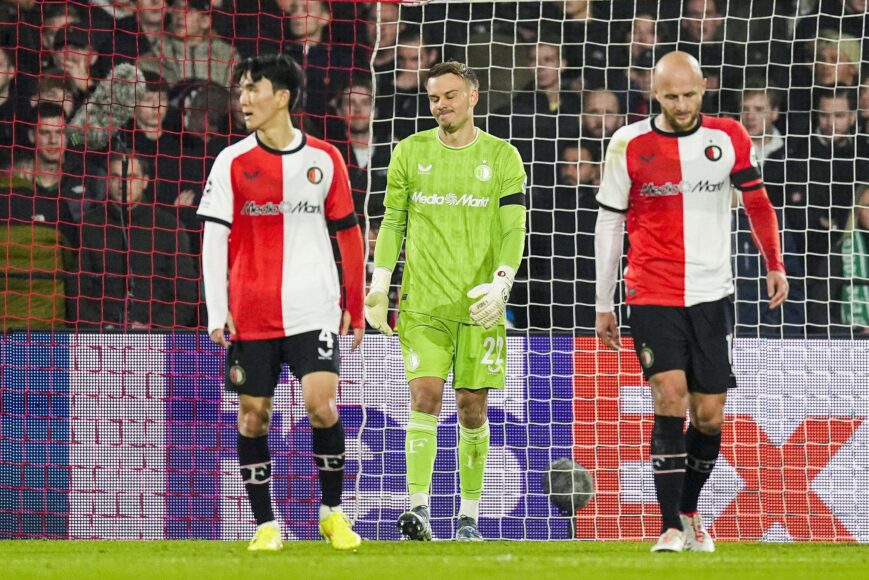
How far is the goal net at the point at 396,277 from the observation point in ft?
25.6

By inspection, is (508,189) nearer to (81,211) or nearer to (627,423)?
(627,423)

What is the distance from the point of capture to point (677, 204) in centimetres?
577

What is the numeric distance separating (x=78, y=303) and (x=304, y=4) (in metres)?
2.44

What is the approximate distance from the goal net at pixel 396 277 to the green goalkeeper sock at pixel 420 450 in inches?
54.6

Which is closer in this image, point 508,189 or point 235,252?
point 235,252

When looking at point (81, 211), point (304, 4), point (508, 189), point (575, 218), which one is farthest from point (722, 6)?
point (81, 211)

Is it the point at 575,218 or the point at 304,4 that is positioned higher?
the point at 304,4

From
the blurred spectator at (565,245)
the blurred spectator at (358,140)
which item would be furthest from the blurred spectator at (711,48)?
the blurred spectator at (358,140)

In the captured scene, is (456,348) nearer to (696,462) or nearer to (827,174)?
(696,462)

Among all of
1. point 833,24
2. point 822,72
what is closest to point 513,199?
point 822,72

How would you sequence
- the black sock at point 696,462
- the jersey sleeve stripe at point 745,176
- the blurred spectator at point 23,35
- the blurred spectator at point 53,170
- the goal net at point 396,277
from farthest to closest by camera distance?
the blurred spectator at point 23,35, the blurred spectator at point 53,170, the goal net at point 396,277, the black sock at point 696,462, the jersey sleeve stripe at point 745,176

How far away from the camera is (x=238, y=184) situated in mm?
5707

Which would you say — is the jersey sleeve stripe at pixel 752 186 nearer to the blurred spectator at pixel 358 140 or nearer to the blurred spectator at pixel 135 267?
the blurred spectator at pixel 358 140

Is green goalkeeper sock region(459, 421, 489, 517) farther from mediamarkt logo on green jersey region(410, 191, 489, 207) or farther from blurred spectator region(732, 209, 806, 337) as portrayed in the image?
blurred spectator region(732, 209, 806, 337)
